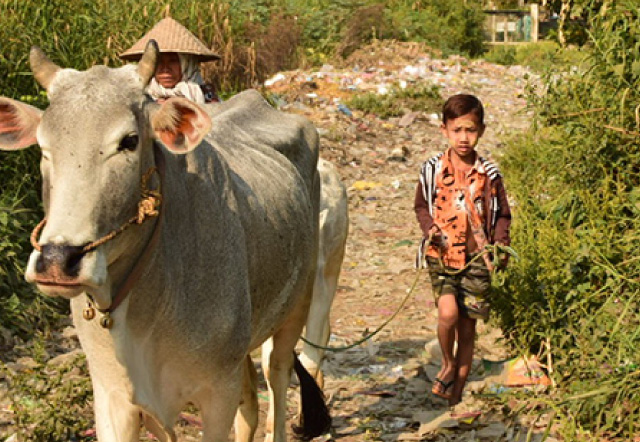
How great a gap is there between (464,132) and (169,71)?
6.69ft

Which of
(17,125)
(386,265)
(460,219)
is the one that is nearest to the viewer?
(17,125)

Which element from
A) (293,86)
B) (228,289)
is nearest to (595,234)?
(228,289)

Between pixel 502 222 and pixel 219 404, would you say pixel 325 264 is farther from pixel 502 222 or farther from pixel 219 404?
pixel 219 404

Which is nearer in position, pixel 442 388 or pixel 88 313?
pixel 88 313

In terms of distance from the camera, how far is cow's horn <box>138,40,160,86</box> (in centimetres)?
321

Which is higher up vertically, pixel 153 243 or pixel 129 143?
pixel 129 143

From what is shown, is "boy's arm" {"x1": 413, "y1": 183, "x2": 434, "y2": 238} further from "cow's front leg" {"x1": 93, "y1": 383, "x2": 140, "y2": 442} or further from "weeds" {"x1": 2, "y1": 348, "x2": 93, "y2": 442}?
"cow's front leg" {"x1": 93, "y1": 383, "x2": 140, "y2": 442}

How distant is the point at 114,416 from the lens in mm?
3693

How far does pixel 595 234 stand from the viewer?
5.13 meters

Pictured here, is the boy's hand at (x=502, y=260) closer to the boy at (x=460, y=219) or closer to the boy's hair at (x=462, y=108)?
the boy at (x=460, y=219)

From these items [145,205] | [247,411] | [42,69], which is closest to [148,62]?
[42,69]

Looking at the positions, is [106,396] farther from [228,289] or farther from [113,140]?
[113,140]

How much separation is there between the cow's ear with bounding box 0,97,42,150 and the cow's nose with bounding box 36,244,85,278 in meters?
0.52

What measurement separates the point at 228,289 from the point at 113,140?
897 millimetres
